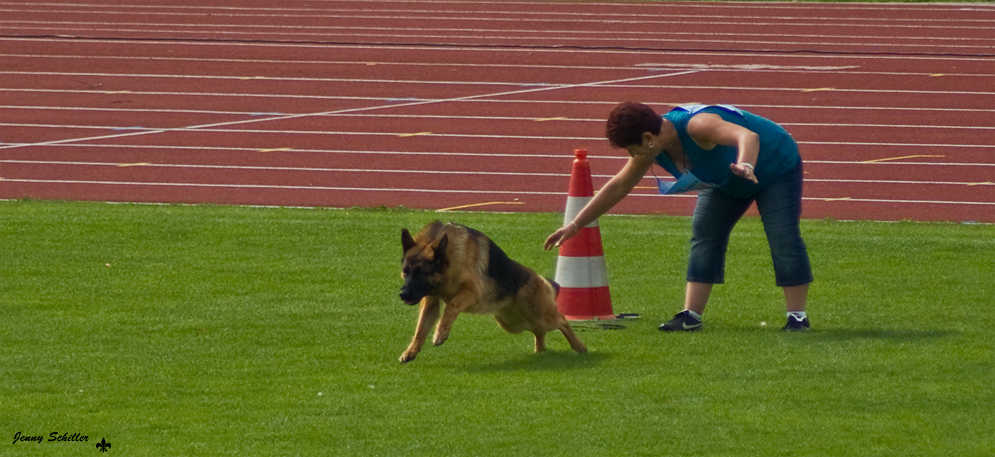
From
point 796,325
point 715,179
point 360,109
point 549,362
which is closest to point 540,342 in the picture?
point 549,362

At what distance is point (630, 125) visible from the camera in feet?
22.5

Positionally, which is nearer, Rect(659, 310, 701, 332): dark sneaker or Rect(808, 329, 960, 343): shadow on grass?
Rect(808, 329, 960, 343): shadow on grass

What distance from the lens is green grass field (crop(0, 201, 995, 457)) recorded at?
5.43 m

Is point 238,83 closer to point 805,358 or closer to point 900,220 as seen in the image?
point 900,220

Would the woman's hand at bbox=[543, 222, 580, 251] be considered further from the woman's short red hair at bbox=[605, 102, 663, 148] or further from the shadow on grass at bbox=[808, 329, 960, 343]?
the shadow on grass at bbox=[808, 329, 960, 343]

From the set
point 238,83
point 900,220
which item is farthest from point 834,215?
point 238,83

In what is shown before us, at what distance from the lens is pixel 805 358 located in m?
6.76

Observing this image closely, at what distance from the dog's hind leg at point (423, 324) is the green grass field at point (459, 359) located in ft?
0.33

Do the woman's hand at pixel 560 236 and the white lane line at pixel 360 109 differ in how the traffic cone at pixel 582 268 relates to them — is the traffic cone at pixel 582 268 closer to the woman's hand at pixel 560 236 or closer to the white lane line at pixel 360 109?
the woman's hand at pixel 560 236

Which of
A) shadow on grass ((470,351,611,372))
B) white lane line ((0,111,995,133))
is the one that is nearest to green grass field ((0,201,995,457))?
shadow on grass ((470,351,611,372))

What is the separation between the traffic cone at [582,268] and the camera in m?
8.11

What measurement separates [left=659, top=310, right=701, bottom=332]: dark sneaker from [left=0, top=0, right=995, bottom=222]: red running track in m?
6.18

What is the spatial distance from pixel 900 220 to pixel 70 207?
7894mm

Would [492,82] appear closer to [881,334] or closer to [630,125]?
[881,334]
